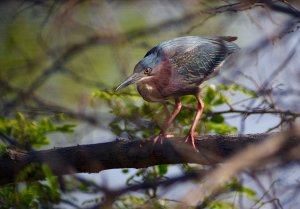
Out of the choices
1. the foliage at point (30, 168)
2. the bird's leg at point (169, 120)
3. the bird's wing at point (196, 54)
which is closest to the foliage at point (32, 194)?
the foliage at point (30, 168)

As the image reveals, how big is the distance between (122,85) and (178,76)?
0.69 meters

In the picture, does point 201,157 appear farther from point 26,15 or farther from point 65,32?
point 26,15

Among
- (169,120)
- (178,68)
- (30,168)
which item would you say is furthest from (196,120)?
(30,168)

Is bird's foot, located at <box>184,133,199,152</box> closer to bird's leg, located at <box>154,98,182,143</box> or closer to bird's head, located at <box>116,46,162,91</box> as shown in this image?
bird's leg, located at <box>154,98,182,143</box>

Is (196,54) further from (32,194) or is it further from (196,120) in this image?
(32,194)

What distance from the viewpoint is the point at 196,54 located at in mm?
4980

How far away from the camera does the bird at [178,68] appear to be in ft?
14.8

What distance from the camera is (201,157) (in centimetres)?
355

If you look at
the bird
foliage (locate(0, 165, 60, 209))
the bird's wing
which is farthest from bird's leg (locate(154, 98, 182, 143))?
foliage (locate(0, 165, 60, 209))

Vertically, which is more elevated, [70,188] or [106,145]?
[106,145]

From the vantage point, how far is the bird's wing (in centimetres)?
480

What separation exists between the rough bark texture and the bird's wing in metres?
1.03

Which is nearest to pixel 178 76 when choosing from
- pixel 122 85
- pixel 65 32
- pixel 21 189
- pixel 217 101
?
pixel 217 101

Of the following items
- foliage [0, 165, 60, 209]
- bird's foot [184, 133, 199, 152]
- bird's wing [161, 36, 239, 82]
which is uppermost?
bird's wing [161, 36, 239, 82]
